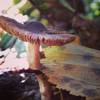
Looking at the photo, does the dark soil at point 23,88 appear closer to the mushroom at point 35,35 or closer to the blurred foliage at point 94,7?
the mushroom at point 35,35

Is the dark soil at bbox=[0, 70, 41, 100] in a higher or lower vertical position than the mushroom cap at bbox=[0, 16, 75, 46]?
lower

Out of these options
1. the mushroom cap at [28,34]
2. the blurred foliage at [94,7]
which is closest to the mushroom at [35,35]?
the mushroom cap at [28,34]

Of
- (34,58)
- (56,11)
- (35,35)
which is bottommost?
(34,58)

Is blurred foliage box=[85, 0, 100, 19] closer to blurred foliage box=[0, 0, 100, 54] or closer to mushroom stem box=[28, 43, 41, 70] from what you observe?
blurred foliage box=[0, 0, 100, 54]

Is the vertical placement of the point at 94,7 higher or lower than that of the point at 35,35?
higher

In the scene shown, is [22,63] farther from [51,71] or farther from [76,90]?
[76,90]

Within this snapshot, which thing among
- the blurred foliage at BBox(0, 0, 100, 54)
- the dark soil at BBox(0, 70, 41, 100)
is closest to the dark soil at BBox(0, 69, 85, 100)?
the dark soil at BBox(0, 70, 41, 100)

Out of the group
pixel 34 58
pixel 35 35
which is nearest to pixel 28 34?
pixel 35 35

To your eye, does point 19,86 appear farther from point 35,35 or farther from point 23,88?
point 35,35

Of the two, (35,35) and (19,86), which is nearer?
(35,35)
